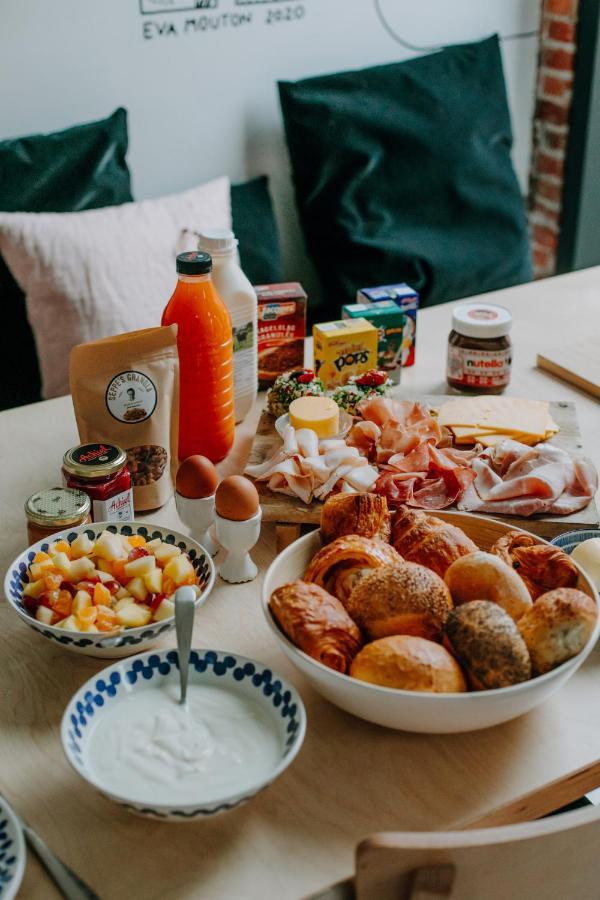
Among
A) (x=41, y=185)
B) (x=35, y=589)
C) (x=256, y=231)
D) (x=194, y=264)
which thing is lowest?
(x=256, y=231)

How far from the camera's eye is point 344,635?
3.01 feet

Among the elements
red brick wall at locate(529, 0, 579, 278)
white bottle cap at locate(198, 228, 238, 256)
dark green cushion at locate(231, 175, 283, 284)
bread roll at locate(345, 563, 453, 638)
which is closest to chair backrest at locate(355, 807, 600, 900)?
bread roll at locate(345, 563, 453, 638)

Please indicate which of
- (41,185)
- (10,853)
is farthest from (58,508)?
(41,185)

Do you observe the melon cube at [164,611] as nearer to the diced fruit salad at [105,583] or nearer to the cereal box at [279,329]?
the diced fruit salad at [105,583]

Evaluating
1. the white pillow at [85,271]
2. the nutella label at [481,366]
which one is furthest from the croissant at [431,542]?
the white pillow at [85,271]

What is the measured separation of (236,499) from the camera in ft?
3.63

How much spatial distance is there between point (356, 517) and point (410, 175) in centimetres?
170

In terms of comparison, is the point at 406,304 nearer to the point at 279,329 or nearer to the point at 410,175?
the point at 279,329

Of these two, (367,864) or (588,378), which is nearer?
(367,864)

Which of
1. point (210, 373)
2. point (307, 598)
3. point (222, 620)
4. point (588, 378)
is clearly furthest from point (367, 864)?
point (588, 378)

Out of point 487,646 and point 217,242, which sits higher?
point 217,242

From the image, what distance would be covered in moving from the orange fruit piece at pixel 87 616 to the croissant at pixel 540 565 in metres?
0.43

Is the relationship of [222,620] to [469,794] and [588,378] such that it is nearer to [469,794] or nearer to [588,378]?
[469,794]

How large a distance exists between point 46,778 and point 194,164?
6.58ft
